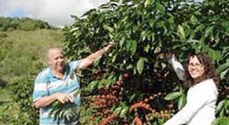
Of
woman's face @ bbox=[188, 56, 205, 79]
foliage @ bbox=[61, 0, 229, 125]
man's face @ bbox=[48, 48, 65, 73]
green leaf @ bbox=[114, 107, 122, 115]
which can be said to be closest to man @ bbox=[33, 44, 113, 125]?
man's face @ bbox=[48, 48, 65, 73]

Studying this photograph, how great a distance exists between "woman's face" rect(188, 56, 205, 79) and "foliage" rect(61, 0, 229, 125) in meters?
0.10

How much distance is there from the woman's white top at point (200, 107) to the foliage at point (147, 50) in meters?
0.11

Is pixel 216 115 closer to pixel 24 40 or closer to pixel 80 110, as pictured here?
pixel 80 110

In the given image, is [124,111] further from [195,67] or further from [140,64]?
[195,67]

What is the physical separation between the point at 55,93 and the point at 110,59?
2.02 feet

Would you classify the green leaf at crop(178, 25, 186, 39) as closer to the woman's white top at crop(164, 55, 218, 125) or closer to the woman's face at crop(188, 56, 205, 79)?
the woman's face at crop(188, 56, 205, 79)

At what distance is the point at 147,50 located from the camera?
3.89 m

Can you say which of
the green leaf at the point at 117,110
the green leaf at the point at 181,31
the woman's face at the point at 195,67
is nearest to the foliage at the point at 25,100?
the green leaf at the point at 117,110

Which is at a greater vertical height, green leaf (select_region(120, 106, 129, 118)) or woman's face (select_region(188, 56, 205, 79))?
woman's face (select_region(188, 56, 205, 79))

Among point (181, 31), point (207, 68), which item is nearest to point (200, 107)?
point (207, 68)

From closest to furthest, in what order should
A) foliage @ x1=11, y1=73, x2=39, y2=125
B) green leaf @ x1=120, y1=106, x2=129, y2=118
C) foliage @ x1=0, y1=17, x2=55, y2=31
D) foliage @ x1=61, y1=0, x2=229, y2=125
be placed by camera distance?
foliage @ x1=61, y1=0, x2=229, y2=125 → green leaf @ x1=120, y1=106, x2=129, y2=118 → foliage @ x1=11, y1=73, x2=39, y2=125 → foliage @ x1=0, y1=17, x2=55, y2=31

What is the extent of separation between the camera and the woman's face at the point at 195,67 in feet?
11.5

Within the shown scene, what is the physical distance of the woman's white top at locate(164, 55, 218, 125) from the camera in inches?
134

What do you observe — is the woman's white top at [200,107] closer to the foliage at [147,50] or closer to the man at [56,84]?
the foliage at [147,50]
